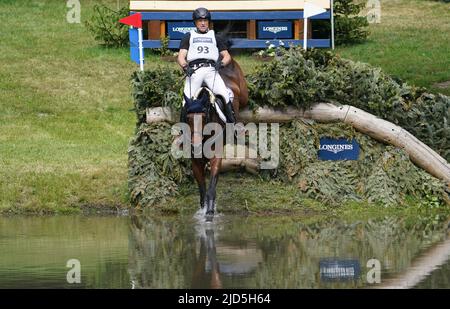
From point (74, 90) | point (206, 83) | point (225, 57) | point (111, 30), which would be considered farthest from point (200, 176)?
point (111, 30)

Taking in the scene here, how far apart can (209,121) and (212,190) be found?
0.90 metres

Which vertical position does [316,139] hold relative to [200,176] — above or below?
above

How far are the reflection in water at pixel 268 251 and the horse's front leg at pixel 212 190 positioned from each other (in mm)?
157

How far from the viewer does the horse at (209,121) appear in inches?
621

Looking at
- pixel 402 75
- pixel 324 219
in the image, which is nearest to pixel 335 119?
pixel 324 219

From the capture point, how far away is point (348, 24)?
27406 millimetres

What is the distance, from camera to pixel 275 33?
85.6ft

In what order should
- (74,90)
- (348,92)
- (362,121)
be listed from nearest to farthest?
1. (362,121)
2. (348,92)
3. (74,90)

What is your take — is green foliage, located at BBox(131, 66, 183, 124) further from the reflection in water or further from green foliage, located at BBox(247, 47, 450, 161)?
the reflection in water

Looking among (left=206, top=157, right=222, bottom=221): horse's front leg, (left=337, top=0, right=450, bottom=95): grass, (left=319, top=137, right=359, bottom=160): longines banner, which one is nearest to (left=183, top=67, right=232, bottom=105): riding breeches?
(left=206, top=157, right=222, bottom=221): horse's front leg

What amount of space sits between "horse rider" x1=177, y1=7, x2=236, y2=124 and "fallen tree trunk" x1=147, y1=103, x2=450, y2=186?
0.78 m

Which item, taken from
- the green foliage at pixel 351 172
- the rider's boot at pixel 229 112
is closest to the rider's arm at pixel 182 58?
the rider's boot at pixel 229 112

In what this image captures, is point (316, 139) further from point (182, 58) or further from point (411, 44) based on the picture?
point (411, 44)

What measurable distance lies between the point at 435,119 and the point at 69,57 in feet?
36.2
